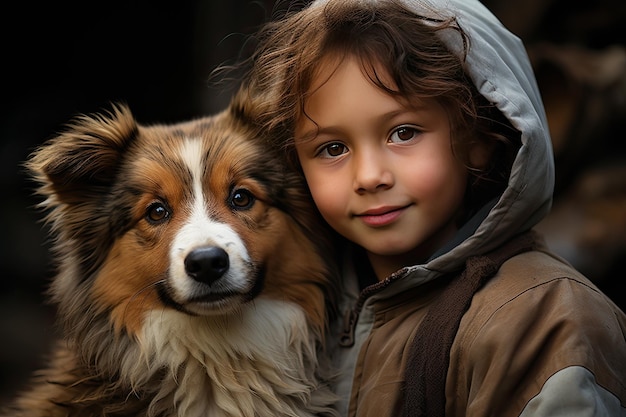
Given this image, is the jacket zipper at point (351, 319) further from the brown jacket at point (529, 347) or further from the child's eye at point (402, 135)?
the child's eye at point (402, 135)

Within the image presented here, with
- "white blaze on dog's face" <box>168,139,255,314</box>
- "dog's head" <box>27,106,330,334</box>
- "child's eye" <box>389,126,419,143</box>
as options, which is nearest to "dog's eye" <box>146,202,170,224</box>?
"dog's head" <box>27,106,330,334</box>

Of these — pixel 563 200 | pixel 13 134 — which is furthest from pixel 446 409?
pixel 13 134

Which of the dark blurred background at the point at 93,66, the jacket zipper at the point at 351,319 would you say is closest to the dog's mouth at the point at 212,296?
the jacket zipper at the point at 351,319

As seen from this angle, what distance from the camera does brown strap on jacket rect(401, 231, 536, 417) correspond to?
2.12m

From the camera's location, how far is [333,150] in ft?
8.12

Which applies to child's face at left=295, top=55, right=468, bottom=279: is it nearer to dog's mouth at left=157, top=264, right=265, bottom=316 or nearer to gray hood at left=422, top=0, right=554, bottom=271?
gray hood at left=422, top=0, right=554, bottom=271

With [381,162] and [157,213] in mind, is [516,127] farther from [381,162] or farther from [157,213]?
[157,213]

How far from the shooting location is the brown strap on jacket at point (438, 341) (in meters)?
2.12

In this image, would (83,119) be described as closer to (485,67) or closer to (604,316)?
(485,67)

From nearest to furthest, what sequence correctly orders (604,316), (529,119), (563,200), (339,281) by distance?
1. (604,316)
2. (529,119)
3. (339,281)
4. (563,200)

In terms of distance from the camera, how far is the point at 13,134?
22.8ft

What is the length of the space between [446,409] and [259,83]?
4.26 ft

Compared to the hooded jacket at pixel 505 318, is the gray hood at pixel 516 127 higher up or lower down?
higher up

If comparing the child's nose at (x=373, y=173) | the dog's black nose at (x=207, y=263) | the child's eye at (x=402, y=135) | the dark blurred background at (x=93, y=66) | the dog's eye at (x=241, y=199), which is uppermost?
the child's eye at (x=402, y=135)
